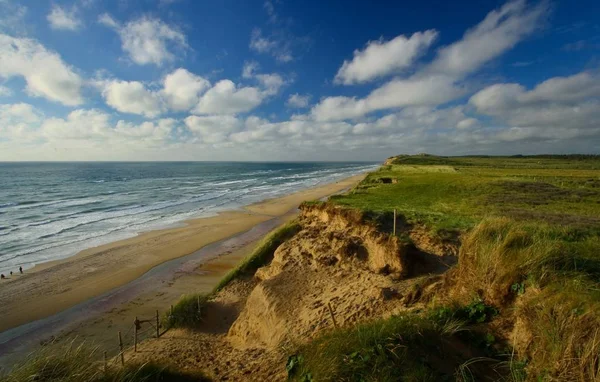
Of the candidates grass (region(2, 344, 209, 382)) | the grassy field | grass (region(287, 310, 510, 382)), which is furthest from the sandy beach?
the grassy field

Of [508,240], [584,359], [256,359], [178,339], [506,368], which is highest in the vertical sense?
[508,240]

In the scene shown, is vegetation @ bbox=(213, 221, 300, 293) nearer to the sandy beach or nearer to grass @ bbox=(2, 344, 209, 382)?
the sandy beach

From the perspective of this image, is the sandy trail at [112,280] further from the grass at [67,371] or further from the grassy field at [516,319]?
the grassy field at [516,319]

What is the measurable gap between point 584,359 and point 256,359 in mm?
7492

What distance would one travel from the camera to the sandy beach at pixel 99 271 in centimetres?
1560

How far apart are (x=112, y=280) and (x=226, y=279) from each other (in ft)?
27.5

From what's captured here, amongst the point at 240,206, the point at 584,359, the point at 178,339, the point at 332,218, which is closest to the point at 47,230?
the point at 240,206

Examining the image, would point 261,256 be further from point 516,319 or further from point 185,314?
point 516,319

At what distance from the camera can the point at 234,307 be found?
1404 cm

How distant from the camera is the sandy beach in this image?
15.6m

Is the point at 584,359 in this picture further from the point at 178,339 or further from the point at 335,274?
the point at 178,339

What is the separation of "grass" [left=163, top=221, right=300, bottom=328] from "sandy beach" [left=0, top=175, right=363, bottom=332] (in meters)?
2.44

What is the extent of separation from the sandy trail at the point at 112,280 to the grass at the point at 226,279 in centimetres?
209

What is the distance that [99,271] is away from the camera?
20.0 m
